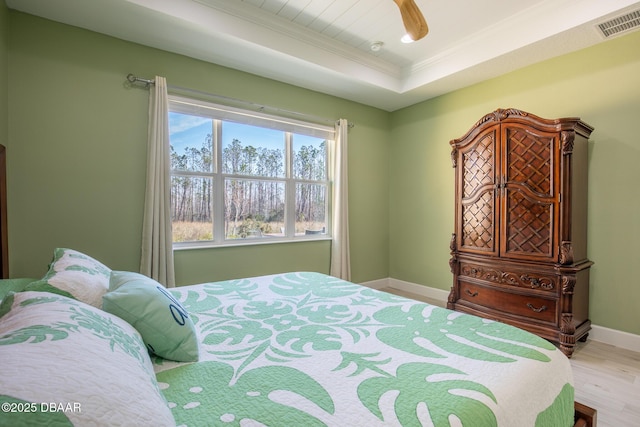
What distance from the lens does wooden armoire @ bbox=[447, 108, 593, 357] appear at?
8.55 feet

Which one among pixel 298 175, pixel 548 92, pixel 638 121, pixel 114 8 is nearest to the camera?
pixel 114 8

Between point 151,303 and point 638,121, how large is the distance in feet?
12.4

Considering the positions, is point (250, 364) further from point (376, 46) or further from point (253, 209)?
point (376, 46)

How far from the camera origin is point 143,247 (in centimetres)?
282

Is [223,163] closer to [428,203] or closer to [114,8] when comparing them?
[114,8]

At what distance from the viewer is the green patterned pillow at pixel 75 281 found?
115 centimetres

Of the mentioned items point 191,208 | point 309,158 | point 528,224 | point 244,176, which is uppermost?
point 309,158

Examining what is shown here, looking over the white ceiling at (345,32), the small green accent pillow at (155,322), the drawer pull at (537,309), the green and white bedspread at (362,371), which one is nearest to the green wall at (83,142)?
the white ceiling at (345,32)

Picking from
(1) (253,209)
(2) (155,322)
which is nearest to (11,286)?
(2) (155,322)

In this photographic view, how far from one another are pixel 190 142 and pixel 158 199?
0.72 m

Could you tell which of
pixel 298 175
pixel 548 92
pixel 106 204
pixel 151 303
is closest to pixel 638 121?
pixel 548 92

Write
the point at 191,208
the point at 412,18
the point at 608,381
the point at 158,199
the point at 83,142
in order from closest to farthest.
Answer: the point at 412,18 < the point at 608,381 < the point at 83,142 < the point at 158,199 < the point at 191,208

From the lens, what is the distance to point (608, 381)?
217 cm

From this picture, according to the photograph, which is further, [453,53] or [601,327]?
[453,53]
